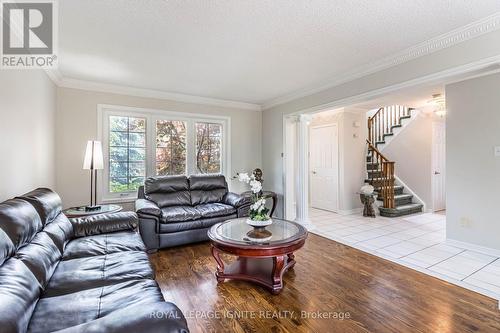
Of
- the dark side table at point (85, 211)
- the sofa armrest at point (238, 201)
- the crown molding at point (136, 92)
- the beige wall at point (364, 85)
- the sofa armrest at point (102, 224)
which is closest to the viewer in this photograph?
the beige wall at point (364, 85)

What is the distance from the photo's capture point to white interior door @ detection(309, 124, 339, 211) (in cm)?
576

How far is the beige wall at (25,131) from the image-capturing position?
6.98ft

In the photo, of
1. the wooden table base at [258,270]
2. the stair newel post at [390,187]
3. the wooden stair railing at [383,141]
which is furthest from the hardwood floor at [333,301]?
the wooden stair railing at [383,141]

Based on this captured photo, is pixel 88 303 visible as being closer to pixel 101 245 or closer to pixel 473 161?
pixel 101 245

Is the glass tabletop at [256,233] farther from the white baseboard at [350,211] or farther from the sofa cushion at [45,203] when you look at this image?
the white baseboard at [350,211]

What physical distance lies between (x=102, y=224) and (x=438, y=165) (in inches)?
265

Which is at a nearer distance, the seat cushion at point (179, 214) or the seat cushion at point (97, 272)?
the seat cushion at point (97, 272)

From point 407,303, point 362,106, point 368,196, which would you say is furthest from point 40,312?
point 362,106

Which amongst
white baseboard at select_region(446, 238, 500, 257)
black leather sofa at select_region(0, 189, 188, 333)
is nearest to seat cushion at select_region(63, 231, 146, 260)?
black leather sofa at select_region(0, 189, 188, 333)

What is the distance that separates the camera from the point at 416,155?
5855 millimetres

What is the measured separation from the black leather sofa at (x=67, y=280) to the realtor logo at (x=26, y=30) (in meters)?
1.33

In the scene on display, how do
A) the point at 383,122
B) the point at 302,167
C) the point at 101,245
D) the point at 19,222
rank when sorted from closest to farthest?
the point at 19,222, the point at 101,245, the point at 302,167, the point at 383,122

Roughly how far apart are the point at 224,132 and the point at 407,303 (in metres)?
4.08

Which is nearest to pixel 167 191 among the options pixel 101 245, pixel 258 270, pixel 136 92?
pixel 136 92
